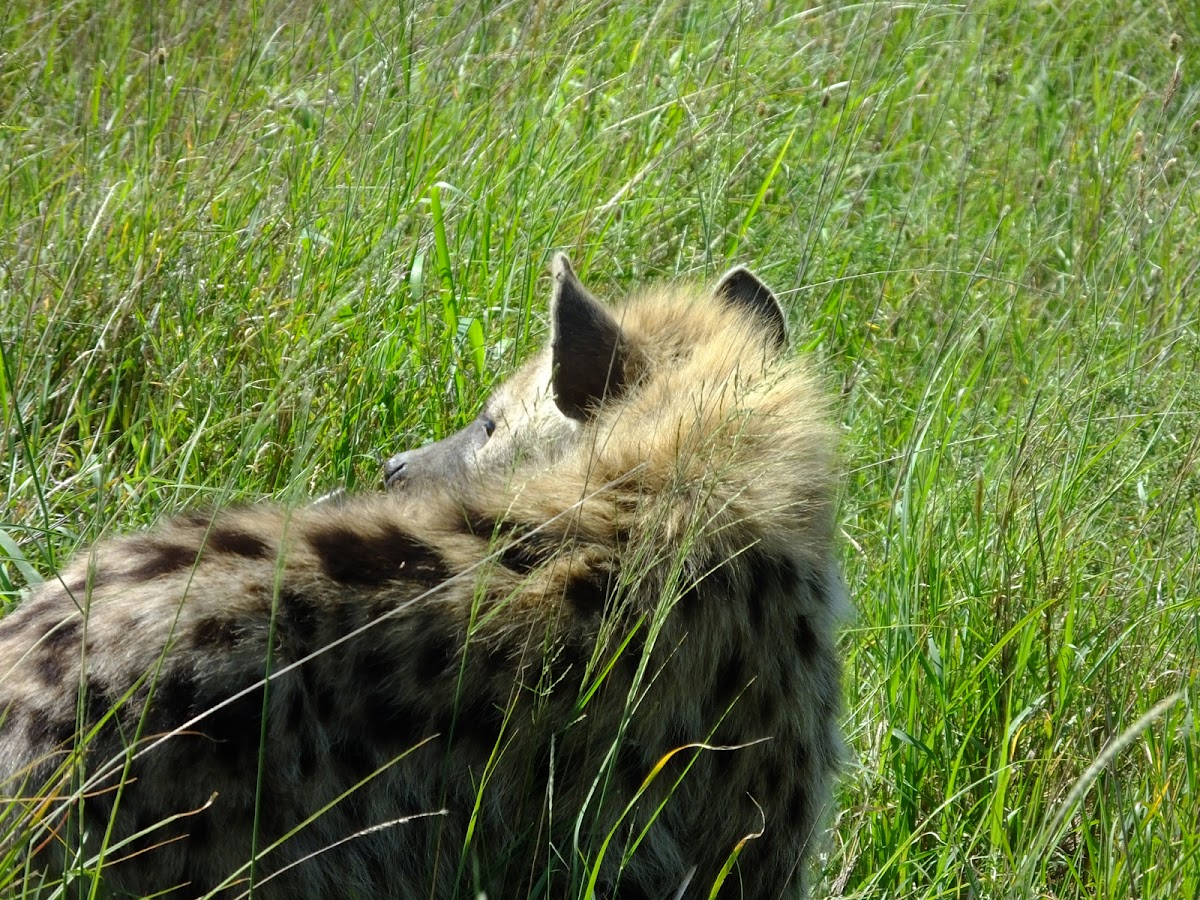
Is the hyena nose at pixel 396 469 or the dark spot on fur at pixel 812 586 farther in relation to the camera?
the hyena nose at pixel 396 469

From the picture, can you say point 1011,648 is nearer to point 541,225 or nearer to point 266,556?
point 266,556

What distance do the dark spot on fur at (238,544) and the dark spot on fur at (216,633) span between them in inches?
5.2

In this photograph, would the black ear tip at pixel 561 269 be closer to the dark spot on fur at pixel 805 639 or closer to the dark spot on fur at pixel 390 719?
the dark spot on fur at pixel 805 639

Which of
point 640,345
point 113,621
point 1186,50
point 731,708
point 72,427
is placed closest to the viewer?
point 113,621

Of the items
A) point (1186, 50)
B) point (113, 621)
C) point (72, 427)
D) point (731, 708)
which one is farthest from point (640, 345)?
point (1186, 50)

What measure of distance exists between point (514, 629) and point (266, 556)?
0.36 metres

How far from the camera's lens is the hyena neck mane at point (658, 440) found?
88.8 inches

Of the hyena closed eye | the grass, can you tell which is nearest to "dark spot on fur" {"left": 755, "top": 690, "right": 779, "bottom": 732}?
the hyena closed eye

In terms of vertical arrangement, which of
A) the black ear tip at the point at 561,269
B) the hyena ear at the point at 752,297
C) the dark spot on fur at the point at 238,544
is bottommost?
the dark spot on fur at the point at 238,544

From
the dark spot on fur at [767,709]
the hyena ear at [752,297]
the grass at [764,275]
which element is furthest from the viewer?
the hyena ear at [752,297]

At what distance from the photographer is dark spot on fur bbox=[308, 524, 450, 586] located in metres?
2.03

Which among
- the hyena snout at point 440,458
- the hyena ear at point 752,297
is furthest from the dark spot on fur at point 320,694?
the hyena ear at point 752,297

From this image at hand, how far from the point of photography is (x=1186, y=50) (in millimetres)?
6039

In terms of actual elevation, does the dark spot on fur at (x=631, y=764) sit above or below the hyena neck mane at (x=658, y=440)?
below
